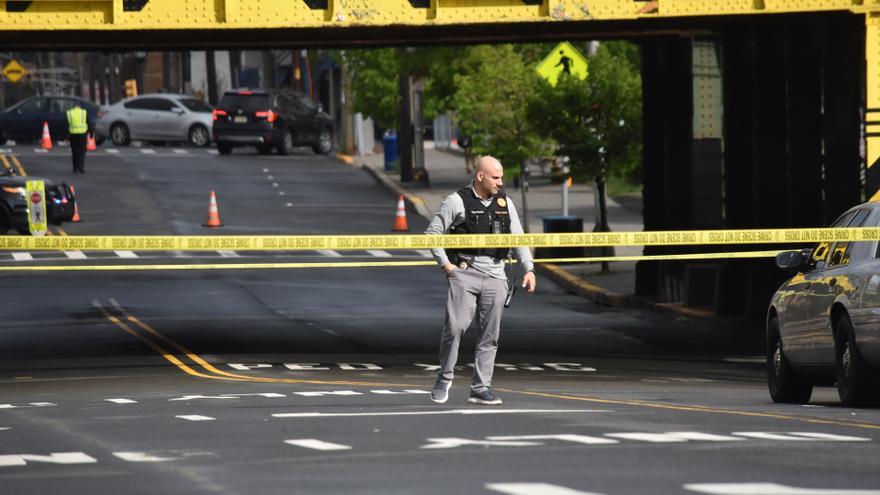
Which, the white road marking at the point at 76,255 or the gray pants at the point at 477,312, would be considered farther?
the white road marking at the point at 76,255

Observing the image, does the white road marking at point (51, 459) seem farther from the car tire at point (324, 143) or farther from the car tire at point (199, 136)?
the car tire at point (199, 136)

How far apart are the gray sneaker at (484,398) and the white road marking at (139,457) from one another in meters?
3.46

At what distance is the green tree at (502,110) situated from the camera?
3625cm

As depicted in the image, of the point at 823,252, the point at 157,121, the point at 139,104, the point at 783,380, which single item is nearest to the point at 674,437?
the point at 823,252

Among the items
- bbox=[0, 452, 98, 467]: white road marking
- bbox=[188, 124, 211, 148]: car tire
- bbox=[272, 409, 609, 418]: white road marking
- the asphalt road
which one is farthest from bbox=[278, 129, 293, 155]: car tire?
bbox=[0, 452, 98, 467]: white road marking

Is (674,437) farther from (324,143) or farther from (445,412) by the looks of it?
(324,143)

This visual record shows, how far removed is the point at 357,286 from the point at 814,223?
8.61 metres

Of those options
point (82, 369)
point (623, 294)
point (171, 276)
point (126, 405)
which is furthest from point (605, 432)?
point (171, 276)

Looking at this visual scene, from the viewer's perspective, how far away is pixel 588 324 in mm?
25266

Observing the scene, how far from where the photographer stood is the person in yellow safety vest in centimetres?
4863

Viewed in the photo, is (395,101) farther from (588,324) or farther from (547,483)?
(547,483)

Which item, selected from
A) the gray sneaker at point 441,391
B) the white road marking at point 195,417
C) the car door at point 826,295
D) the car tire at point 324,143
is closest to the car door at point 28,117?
the car tire at point 324,143

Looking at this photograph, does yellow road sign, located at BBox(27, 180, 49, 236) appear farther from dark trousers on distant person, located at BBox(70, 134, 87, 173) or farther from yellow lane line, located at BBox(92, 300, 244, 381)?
dark trousers on distant person, located at BBox(70, 134, 87, 173)

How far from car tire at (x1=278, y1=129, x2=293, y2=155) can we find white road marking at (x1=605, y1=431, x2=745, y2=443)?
4768cm
